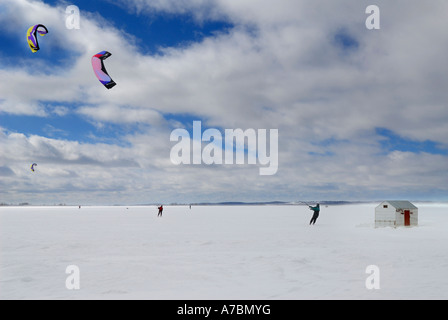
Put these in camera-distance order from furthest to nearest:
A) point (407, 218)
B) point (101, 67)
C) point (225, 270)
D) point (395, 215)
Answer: point (407, 218) < point (395, 215) < point (101, 67) < point (225, 270)

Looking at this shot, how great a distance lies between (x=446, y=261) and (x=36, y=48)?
20.8 m

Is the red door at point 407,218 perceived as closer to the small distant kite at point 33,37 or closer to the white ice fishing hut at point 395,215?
the white ice fishing hut at point 395,215

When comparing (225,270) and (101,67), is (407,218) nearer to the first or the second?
(225,270)

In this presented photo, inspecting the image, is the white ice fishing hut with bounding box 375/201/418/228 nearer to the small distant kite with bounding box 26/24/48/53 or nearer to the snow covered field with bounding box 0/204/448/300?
the snow covered field with bounding box 0/204/448/300


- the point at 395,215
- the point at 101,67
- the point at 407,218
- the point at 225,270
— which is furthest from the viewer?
the point at 407,218

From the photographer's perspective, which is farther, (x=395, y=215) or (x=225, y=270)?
(x=395, y=215)

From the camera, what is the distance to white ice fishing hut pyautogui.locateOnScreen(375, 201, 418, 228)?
24531 mm

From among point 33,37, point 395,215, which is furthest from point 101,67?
point 395,215

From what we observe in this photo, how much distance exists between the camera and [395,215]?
80.3 feet

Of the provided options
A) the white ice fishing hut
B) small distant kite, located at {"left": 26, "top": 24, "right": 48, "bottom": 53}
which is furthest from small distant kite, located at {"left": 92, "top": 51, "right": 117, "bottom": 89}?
the white ice fishing hut

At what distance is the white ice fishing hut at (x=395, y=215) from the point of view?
24531 mm

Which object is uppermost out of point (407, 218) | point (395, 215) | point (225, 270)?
point (395, 215)
